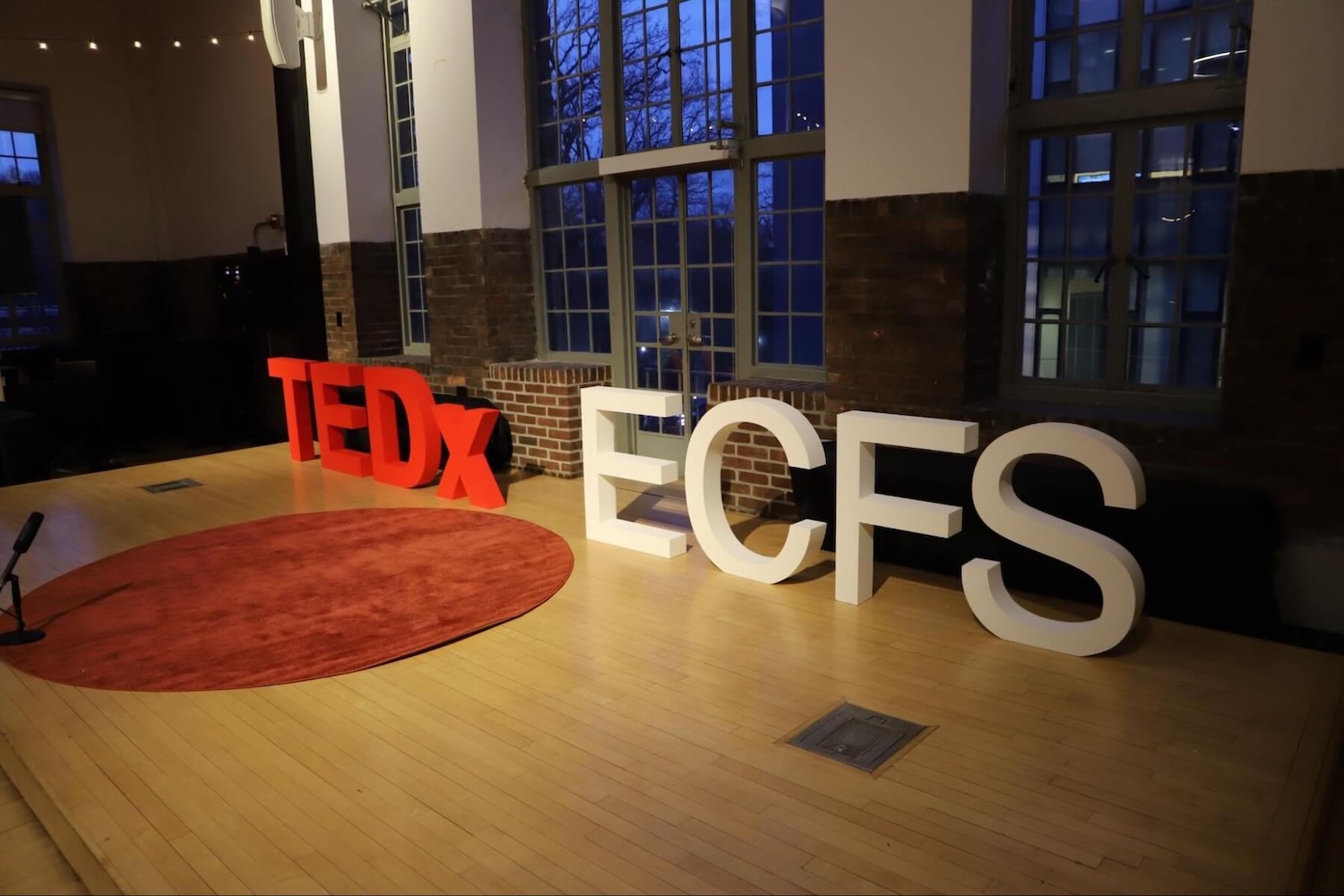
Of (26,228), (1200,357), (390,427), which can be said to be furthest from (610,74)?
(26,228)

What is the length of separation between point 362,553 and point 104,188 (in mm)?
7737

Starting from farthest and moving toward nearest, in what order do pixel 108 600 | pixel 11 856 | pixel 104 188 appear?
pixel 104 188 → pixel 108 600 → pixel 11 856

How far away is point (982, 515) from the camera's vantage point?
3.82 metres

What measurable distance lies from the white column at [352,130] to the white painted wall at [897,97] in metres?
4.92

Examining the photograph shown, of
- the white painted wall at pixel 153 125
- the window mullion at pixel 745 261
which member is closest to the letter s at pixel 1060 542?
the window mullion at pixel 745 261

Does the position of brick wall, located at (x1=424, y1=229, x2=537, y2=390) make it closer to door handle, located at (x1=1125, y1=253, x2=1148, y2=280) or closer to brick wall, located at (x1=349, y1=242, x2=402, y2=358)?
brick wall, located at (x1=349, y1=242, x2=402, y2=358)

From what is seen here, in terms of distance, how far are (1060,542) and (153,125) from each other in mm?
10742

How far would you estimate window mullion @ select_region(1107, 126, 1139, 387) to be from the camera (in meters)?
4.31

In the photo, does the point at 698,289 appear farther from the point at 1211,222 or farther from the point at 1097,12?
the point at 1211,222

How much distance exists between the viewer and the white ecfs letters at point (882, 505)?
352 centimetres

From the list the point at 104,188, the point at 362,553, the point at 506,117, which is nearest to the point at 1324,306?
the point at 362,553

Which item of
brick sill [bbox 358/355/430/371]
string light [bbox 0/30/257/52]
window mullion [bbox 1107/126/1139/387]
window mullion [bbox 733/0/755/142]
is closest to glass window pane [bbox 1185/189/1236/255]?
window mullion [bbox 1107/126/1139/387]

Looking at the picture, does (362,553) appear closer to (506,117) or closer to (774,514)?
→ (774,514)

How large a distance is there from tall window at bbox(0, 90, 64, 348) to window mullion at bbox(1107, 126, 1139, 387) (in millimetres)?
10302
